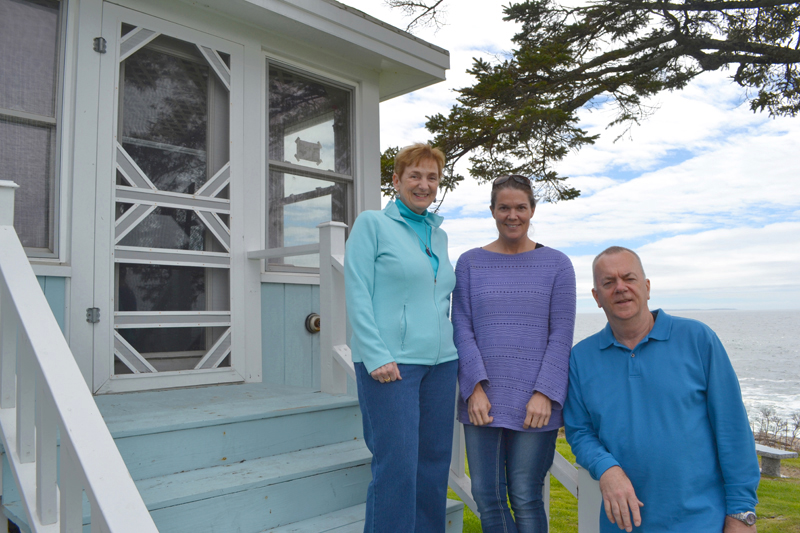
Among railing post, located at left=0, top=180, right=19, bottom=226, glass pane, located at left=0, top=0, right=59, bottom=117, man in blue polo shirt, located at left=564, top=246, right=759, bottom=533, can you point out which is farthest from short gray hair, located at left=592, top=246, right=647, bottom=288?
glass pane, located at left=0, top=0, right=59, bottom=117

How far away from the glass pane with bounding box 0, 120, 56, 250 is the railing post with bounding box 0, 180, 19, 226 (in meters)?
0.81

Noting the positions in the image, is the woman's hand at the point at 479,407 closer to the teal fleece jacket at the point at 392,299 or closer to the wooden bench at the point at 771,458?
the teal fleece jacket at the point at 392,299

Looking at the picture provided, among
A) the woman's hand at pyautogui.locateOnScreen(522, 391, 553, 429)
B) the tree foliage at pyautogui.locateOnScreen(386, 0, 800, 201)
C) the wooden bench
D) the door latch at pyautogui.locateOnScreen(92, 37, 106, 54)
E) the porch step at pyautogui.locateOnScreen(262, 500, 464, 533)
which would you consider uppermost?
the tree foliage at pyautogui.locateOnScreen(386, 0, 800, 201)

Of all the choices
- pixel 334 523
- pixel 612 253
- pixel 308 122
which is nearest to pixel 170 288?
pixel 308 122

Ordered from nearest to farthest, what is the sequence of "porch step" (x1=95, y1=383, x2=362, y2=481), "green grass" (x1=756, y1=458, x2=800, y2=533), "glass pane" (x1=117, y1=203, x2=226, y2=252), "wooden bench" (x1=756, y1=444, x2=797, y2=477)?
"porch step" (x1=95, y1=383, x2=362, y2=481) < "glass pane" (x1=117, y1=203, x2=226, y2=252) < "green grass" (x1=756, y1=458, x2=800, y2=533) < "wooden bench" (x1=756, y1=444, x2=797, y2=477)

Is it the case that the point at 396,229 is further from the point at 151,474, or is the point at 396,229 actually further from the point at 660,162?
the point at 660,162

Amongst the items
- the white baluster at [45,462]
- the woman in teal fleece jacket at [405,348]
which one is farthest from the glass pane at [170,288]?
the woman in teal fleece jacket at [405,348]

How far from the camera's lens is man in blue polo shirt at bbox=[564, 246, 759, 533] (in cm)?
154

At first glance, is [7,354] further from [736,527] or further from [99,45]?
[736,527]

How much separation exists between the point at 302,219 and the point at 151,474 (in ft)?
7.05

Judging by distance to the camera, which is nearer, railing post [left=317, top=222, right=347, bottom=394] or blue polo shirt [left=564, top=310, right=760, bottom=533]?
blue polo shirt [left=564, top=310, right=760, bottom=533]

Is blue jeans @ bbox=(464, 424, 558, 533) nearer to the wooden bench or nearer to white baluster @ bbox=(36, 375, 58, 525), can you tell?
white baluster @ bbox=(36, 375, 58, 525)

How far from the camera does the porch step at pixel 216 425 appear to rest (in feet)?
7.39

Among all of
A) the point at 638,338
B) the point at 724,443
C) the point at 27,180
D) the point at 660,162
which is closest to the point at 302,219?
the point at 27,180
